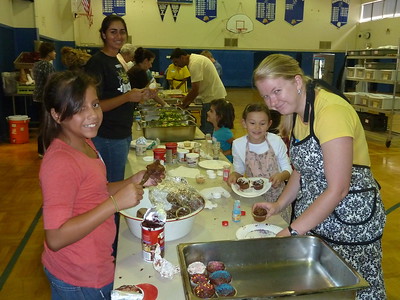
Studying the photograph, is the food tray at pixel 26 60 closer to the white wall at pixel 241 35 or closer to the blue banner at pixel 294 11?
the white wall at pixel 241 35

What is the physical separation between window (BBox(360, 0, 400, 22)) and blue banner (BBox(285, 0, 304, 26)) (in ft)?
7.51

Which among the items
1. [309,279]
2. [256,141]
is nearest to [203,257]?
[309,279]

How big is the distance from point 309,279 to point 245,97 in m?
11.2

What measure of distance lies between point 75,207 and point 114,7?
1180 cm

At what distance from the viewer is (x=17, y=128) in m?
6.12

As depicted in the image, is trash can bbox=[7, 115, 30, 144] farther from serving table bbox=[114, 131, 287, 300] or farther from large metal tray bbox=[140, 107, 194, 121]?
serving table bbox=[114, 131, 287, 300]

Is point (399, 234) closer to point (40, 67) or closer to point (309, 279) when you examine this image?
point (309, 279)

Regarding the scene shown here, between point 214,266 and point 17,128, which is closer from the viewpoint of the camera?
point 214,266

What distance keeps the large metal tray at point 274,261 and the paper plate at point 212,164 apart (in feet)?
3.91

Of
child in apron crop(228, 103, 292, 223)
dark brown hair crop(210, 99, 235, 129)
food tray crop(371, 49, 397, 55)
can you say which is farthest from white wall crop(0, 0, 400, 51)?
child in apron crop(228, 103, 292, 223)

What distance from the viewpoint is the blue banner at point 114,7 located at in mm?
11680

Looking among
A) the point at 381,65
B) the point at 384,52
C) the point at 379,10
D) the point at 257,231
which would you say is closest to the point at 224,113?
the point at 257,231

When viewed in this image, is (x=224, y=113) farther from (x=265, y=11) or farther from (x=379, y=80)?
(x=265, y=11)

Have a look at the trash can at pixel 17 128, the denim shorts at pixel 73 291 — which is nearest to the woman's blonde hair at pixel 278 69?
the denim shorts at pixel 73 291
